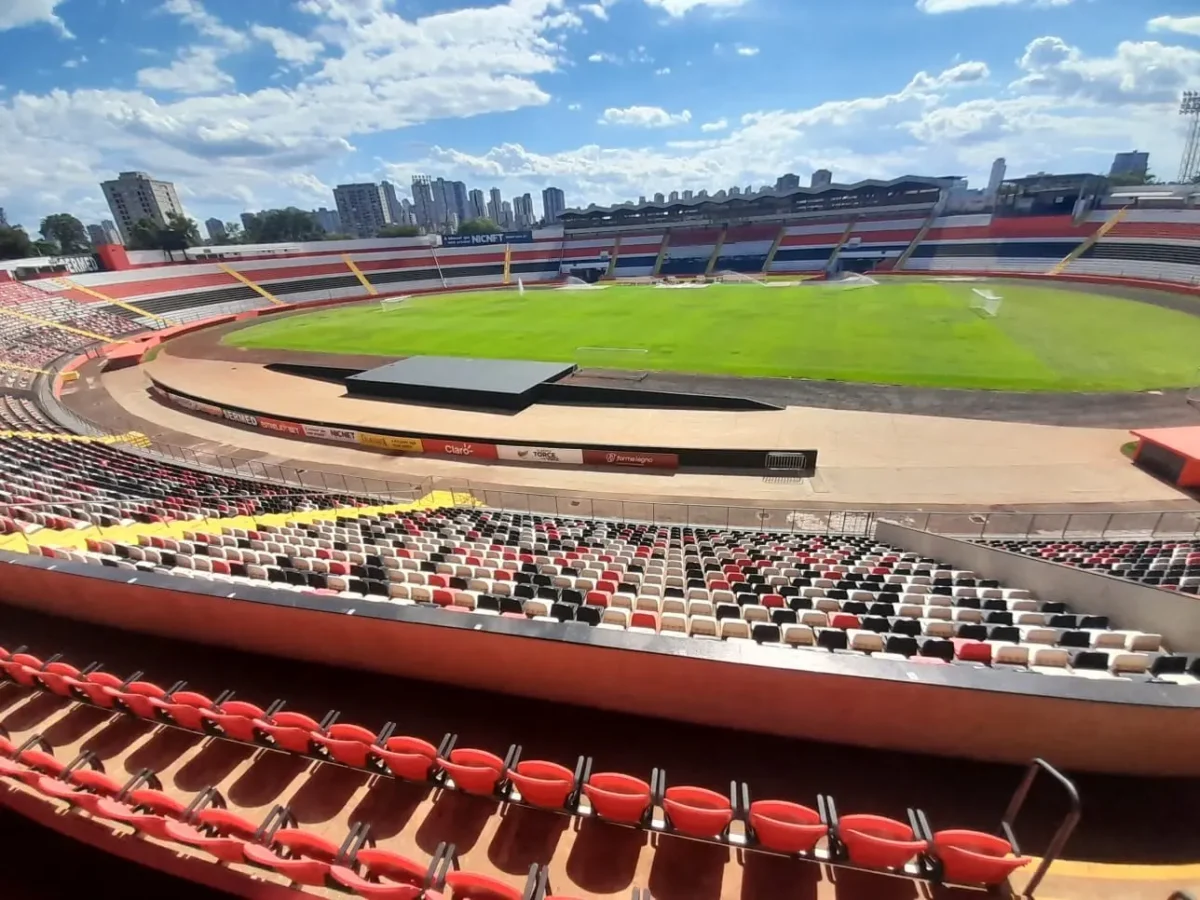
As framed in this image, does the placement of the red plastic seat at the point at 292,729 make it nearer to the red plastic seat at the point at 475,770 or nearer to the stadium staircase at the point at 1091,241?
the red plastic seat at the point at 475,770

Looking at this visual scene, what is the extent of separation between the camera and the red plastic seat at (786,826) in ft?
12.1

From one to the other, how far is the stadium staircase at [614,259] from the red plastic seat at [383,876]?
91.1 meters

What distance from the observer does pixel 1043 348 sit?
110ft

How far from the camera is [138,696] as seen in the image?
5.19 metres

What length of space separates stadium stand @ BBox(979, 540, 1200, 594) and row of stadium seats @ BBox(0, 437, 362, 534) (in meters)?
19.5

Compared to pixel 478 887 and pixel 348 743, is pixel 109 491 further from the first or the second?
pixel 478 887

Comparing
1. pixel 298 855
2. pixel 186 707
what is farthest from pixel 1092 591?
pixel 186 707

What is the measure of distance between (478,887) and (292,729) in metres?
2.43

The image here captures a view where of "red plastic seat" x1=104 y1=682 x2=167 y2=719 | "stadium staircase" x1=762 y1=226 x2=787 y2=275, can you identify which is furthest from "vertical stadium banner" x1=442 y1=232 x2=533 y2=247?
"red plastic seat" x1=104 y1=682 x2=167 y2=719

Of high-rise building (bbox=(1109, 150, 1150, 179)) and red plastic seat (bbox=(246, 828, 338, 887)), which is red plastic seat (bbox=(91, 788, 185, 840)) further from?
high-rise building (bbox=(1109, 150, 1150, 179))

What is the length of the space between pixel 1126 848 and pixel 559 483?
58.1ft

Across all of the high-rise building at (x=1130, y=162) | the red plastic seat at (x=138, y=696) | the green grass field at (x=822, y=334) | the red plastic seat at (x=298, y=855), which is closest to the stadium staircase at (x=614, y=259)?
the green grass field at (x=822, y=334)

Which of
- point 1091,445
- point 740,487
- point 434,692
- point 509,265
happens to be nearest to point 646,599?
point 434,692

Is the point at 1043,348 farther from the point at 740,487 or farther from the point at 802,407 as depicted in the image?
the point at 740,487
